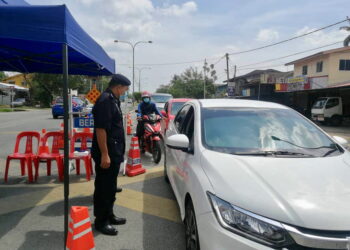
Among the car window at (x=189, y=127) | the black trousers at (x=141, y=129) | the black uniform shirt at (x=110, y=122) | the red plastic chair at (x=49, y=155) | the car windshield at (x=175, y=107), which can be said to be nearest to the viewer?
the black uniform shirt at (x=110, y=122)

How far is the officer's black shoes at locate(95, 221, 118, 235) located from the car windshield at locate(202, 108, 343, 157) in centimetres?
159

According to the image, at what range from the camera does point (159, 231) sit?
155 inches

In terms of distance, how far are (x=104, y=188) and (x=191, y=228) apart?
136 cm

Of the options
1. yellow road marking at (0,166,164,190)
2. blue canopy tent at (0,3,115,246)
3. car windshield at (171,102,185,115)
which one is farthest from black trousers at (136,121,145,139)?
blue canopy tent at (0,3,115,246)

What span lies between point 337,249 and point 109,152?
2558 millimetres

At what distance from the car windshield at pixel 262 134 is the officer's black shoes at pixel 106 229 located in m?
1.59

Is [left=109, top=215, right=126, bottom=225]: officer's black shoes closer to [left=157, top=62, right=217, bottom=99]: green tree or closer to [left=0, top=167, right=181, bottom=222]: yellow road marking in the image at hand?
[left=0, top=167, right=181, bottom=222]: yellow road marking

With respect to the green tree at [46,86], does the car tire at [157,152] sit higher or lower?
lower

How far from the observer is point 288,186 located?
2.46 metres

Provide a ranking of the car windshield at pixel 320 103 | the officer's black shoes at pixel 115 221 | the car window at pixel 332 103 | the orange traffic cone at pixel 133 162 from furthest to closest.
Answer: the car windshield at pixel 320 103, the car window at pixel 332 103, the orange traffic cone at pixel 133 162, the officer's black shoes at pixel 115 221

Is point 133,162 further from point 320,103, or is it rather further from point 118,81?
point 320,103

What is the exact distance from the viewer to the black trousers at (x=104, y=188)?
3.84m

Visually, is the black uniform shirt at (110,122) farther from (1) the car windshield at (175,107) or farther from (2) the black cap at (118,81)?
(1) the car windshield at (175,107)

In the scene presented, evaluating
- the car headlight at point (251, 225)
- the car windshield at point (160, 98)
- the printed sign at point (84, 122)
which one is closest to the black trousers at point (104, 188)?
the car headlight at point (251, 225)
